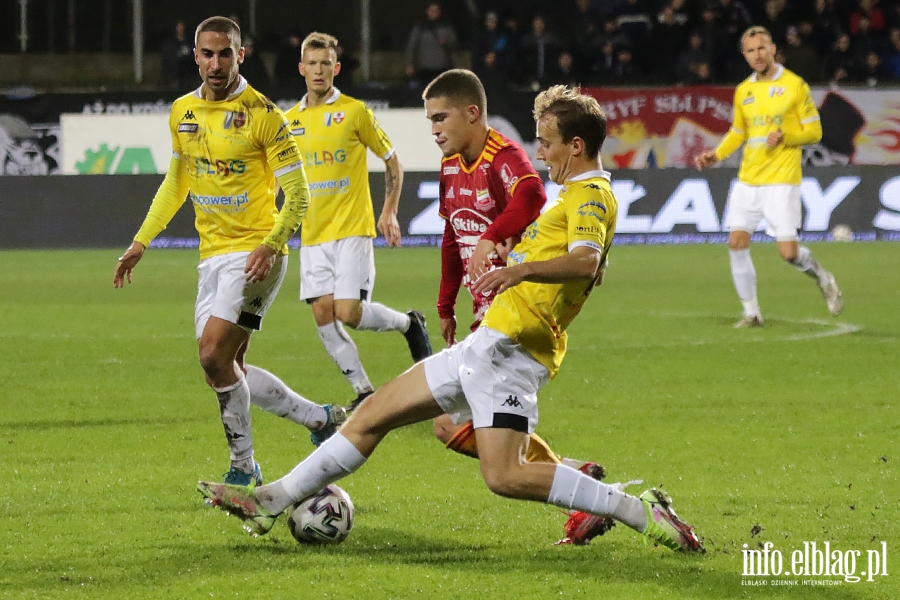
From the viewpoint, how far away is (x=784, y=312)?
1276cm

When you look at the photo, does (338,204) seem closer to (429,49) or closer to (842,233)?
(842,233)

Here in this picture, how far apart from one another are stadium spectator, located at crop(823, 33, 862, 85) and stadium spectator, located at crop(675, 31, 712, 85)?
201 cm

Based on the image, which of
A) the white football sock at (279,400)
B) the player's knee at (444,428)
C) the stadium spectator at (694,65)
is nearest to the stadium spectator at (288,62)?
the stadium spectator at (694,65)

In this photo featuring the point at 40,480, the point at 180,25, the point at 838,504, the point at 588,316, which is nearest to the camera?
the point at 838,504

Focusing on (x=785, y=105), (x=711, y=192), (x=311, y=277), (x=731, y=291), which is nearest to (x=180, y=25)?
(x=711, y=192)

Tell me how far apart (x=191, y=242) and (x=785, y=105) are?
951 cm

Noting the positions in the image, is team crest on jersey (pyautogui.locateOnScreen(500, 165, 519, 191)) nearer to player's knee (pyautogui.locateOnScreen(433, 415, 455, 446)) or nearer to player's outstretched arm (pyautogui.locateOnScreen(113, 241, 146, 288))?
player's knee (pyautogui.locateOnScreen(433, 415, 455, 446))

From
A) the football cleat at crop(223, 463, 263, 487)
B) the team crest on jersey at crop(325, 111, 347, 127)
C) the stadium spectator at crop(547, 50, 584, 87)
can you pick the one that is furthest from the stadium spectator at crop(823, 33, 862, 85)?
the football cleat at crop(223, 463, 263, 487)

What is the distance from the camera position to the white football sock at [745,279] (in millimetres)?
11641

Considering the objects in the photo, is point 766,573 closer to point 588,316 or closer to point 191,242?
point 588,316

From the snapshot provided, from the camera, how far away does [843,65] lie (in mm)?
22516

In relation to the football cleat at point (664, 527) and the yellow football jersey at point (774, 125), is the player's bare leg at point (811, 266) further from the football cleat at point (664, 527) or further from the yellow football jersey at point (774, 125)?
the football cleat at point (664, 527)

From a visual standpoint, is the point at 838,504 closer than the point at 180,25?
Yes

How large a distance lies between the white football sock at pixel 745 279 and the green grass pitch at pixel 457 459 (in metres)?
0.26
